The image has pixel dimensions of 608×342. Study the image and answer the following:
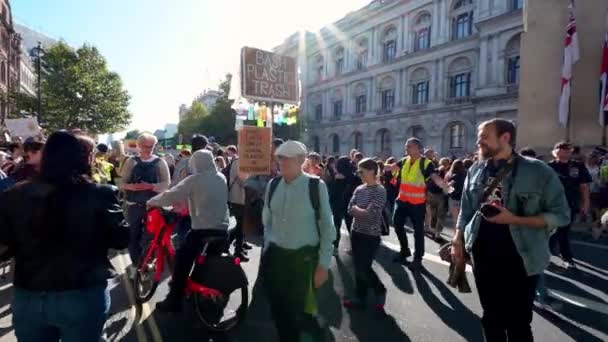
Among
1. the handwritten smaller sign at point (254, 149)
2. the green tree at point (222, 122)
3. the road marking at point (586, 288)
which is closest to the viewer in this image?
the road marking at point (586, 288)

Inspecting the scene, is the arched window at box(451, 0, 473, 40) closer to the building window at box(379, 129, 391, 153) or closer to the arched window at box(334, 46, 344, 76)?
the building window at box(379, 129, 391, 153)

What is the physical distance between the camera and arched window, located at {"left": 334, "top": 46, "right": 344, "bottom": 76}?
44781 mm

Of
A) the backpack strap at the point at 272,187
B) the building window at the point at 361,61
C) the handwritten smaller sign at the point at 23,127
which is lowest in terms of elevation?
the backpack strap at the point at 272,187

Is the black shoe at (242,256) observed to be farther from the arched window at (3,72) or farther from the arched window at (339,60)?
the arched window at (3,72)

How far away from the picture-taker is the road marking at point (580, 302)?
173 inches

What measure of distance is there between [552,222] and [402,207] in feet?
11.6

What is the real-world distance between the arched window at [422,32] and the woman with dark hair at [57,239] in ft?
121

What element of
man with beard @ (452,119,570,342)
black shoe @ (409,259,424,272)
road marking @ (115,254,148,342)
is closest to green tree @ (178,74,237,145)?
road marking @ (115,254,148,342)

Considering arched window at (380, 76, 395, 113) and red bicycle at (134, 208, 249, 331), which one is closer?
red bicycle at (134, 208, 249, 331)

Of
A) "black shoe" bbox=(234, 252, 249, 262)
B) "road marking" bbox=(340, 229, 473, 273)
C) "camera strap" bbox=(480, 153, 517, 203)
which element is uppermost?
"camera strap" bbox=(480, 153, 517, 203)

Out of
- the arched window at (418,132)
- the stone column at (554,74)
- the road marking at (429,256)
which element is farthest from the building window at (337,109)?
the road marking at (429,256)

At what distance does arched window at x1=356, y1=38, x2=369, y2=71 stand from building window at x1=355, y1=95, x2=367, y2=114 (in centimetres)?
309

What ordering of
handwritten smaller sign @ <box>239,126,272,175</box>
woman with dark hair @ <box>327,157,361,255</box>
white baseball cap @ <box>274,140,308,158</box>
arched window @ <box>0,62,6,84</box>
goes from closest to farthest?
white baseball cap @ <box>274,140,308,158</box> < handwritten smaller sign @ <box>239,126,272,175</box> < woman with dark hair @ <box>327,157,361,255</box> < arched window @ <box>0,62,6,84</box>

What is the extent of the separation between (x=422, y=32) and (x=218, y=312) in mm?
36604
